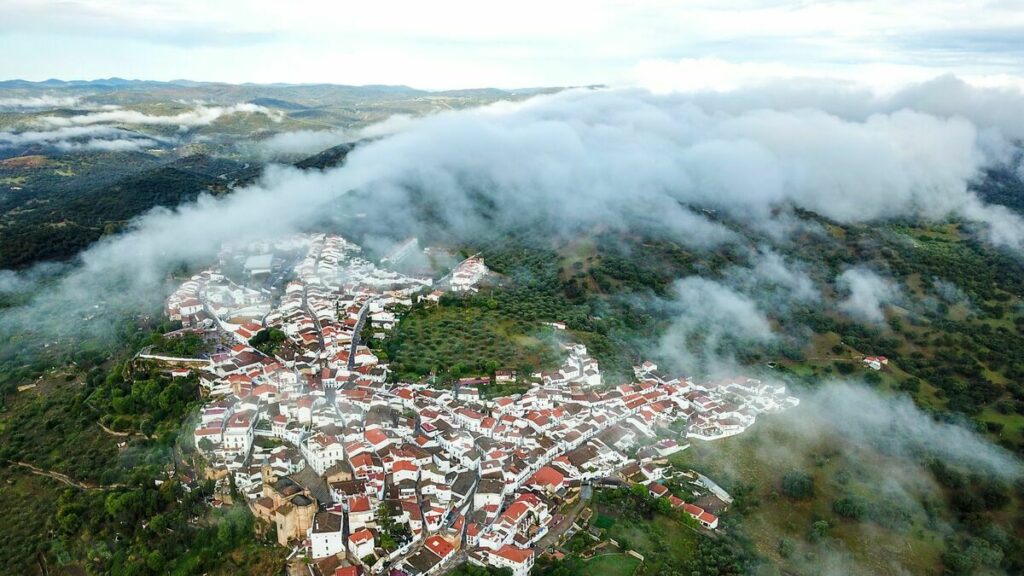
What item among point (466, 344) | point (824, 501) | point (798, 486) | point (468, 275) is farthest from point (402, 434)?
point (468, 275)

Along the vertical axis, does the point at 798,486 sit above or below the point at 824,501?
above

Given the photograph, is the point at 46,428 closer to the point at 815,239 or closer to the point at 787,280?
the point at 787,280

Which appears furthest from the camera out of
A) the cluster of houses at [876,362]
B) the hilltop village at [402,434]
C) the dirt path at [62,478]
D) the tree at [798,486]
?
the cluster of houses at [876,362]

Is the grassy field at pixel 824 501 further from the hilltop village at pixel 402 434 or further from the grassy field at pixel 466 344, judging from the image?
the grassy field at pixel 466 344

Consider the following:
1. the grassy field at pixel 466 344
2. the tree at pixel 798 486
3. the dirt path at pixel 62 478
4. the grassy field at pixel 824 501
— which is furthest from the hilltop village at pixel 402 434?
the dirt path at pixel 62 478

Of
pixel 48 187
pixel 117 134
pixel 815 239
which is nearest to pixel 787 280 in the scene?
pixel 815 239

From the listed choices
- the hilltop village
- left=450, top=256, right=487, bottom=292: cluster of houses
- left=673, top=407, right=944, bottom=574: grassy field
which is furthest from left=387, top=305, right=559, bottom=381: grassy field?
left=673, top=407, right=944, bottom=574: grassy field

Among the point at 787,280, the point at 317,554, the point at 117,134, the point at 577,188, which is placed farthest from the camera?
the point at 117,134

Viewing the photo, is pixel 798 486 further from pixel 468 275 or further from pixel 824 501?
pixel 468 275
